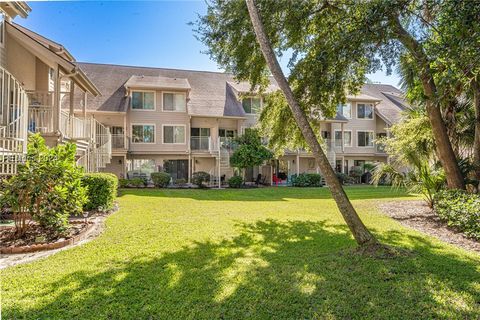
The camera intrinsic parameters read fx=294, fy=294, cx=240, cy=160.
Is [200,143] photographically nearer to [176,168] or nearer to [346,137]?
[176,168]

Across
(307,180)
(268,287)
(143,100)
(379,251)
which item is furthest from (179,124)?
(268,287)

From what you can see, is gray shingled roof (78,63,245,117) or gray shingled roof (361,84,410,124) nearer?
gray shingled roof (78,63,245,117)

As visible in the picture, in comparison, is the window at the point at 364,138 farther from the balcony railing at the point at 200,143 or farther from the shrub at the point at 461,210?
the shrub at the point at 461,210

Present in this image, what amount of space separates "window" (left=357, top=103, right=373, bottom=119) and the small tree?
1272 centimetres

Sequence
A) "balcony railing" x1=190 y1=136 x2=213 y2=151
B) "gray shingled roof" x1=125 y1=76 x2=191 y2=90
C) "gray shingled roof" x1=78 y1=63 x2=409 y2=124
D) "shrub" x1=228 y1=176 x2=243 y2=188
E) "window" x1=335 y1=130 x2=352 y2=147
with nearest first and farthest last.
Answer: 1. "shrub" x1=228 y1=176 x2=243 y2=188
2. "gray shingled roof" x1=125 y1=76 x2=191 y2=90
3. "gray shingled roof" x1=78 y1=63 x2=409 y2=124
4. "balcony railing" x1=190 y1=136 x2=213 y2=151
5. "window" x1=335 y1=130 x2=352 y2=147

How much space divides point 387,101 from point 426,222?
26441 millimetres

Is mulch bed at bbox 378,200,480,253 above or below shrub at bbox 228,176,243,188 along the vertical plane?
below

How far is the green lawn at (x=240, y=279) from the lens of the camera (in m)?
3.51

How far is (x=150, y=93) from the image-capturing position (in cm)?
2311

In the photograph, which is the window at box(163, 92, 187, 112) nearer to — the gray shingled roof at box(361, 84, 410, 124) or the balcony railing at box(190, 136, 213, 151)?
the balcony railing at box(190, 136, 213, 151)

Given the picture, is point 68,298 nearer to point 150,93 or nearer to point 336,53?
point 336,53

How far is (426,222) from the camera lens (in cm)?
880

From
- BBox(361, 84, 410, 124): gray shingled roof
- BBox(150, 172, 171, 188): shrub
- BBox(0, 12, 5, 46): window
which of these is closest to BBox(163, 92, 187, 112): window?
BBox(150, 172, 171, 188): shrub

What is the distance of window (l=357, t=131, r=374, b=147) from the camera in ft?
93.9
